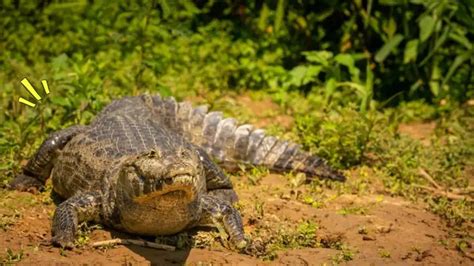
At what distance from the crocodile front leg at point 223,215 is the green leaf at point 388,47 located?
3257mm

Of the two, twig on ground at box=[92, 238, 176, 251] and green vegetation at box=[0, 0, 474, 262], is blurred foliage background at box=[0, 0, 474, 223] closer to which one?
green vegetation at box=[0, 0, 474, 262]

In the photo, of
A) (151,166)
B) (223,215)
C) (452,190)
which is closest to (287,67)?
(452,190)

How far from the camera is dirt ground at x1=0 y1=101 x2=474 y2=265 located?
4.16 metres

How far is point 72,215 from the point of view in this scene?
174 inches

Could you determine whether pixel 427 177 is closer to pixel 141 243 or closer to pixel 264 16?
pixel 141 243

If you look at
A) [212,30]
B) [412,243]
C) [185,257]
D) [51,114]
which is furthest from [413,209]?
[212,30]

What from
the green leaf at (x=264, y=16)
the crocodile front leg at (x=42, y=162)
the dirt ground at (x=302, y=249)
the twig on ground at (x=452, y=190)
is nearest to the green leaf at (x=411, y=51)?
the green leaf at (x=264, y=16)

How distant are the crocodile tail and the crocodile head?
1950 millimetres

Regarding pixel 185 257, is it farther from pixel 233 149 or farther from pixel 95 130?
pixel 233 149

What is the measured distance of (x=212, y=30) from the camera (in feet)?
28.7

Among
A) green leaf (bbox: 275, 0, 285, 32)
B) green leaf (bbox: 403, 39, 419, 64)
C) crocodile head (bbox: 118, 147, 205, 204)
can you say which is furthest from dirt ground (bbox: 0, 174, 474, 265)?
green leaf (bbox: 275, 0, 285, 32)

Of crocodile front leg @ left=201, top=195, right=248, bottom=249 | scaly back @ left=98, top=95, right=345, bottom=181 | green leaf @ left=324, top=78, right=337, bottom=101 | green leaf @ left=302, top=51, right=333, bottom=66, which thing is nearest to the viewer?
crocodile front leg @ left=201, top=195, right=248, bottom=249

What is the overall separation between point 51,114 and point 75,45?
6.72ft

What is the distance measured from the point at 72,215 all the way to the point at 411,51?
426 cm
